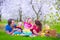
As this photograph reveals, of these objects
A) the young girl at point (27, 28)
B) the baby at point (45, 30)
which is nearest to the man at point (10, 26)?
the young girl at point (27, 28)

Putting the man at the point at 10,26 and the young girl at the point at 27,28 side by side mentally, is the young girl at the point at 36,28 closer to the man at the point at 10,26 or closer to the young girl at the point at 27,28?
the young girl at the point at 27,28

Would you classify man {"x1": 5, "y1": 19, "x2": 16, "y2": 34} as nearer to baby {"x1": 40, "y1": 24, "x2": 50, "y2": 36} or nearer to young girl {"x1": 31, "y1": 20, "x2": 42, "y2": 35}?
young girl {"x1": 31, "y1": 20, "x2": 42, "y2": 35}

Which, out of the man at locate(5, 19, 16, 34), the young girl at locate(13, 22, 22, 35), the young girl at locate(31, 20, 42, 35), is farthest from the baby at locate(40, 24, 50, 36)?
the man at locate(5, 19, 16, 34)

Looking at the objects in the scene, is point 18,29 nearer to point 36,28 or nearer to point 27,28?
point 27,28

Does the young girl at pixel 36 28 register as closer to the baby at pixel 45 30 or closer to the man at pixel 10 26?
the baby at pixel 45 30

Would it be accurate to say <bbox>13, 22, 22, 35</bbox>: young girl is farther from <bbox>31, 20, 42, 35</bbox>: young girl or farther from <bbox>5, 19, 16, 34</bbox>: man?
<bbox>31, 20, 42, 35</bbox>: young girl

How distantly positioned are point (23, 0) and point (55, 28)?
678 mm

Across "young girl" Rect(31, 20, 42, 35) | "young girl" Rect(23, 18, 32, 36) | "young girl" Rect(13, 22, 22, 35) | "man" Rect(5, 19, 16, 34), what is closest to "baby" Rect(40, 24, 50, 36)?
"young girl" Rect(31, 20, 42, 35)

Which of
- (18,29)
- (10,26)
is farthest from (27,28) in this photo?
(10,26)

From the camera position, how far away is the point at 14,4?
16.0 feet

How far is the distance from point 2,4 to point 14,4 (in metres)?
0.19

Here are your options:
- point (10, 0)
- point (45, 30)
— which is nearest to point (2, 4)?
point (10, 0)

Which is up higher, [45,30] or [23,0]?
[23,0]

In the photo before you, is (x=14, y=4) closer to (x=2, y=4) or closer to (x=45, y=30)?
(x=2, y=4)
